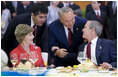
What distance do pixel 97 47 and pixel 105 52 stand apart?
123mm

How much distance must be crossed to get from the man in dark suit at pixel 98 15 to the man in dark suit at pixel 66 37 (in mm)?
259

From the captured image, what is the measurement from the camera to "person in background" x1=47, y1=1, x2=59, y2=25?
341 cm

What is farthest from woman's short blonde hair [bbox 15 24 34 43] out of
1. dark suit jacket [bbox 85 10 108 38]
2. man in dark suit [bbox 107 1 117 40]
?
man in dark suit [bbox 107 1 117 40]

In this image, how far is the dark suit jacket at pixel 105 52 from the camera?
2865mm

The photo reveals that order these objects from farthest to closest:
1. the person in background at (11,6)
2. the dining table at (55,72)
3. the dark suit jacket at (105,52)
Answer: the person in background at (11,6)
the dark suit jacket at (105,52)
the dining table at (55,72)

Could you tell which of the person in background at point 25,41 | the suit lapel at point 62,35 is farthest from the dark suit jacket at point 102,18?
the person in background at point 25,41

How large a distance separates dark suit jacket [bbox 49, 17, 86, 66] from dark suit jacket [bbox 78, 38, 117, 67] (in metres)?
0.38

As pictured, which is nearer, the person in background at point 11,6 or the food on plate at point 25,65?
the food on plate at point 25,65

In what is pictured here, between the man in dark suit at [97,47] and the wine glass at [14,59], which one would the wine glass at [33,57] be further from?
the man in dark suit at [97,47]

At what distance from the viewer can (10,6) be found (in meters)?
3.85

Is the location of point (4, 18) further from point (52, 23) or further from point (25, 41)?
point (25, 41)

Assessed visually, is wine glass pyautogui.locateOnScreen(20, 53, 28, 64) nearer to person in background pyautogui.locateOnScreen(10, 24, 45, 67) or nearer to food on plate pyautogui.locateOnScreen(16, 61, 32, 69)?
food on plate pyautogui.locateOnScreen(16, 61, 32, 69)

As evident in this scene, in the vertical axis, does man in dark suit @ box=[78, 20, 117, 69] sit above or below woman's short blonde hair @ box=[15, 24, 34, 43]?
below

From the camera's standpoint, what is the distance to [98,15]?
144 inches
